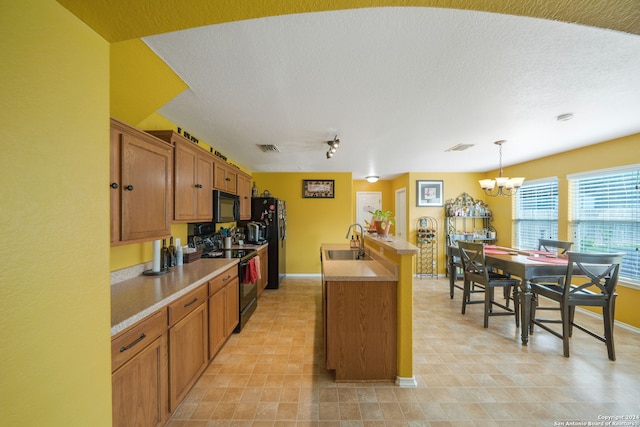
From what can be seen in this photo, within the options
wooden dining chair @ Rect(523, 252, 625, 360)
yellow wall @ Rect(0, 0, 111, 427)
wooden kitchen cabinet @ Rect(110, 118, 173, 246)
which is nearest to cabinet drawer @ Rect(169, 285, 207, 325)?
wooden kitchen cabinet @ Rect(110, 118, 173, 246)

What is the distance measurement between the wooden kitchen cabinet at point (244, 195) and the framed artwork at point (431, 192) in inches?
149

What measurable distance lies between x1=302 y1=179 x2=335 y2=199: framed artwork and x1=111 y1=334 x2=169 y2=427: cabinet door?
4.26 metres

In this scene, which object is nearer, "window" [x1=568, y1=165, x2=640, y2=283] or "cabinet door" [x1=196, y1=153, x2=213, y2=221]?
"cabinet door" [x1=196, y1=153, x2=213, y2=221]

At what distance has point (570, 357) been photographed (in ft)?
7.62

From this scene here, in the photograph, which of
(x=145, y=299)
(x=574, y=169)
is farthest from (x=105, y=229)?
(x=574, y=169)

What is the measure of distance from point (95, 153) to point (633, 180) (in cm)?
508

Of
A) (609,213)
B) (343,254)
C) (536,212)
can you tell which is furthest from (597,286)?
(343,254)

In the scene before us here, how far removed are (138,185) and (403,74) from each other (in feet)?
6.51

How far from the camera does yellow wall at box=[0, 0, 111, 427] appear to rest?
24.8 inches

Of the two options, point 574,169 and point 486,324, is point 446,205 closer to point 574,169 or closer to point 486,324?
point 574,169

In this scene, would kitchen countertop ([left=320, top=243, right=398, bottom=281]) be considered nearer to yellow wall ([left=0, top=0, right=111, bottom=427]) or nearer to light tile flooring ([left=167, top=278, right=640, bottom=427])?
light tile flooring ([left=167, top=278, right=640, bottom=427])

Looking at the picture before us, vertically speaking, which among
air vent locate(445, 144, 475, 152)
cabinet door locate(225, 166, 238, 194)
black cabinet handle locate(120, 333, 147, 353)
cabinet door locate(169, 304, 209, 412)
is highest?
air vent locate(445, 144, 475, 152)

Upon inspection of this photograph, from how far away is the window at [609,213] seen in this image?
292 cm

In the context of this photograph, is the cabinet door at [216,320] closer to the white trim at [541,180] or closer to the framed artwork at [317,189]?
the framed artwork at [317,189]
